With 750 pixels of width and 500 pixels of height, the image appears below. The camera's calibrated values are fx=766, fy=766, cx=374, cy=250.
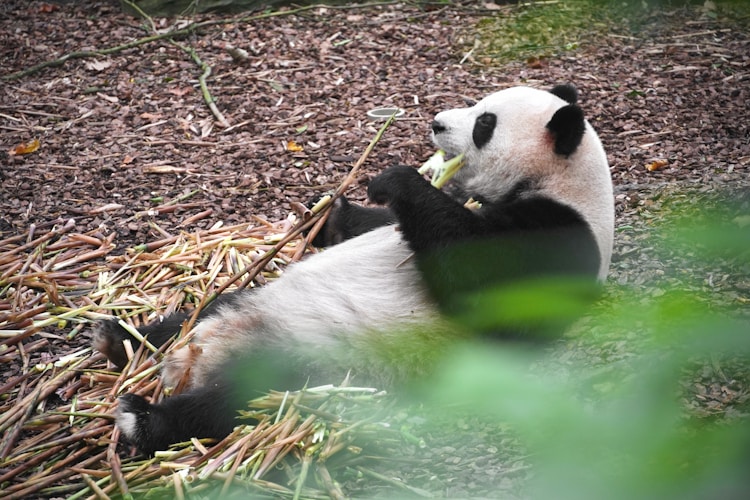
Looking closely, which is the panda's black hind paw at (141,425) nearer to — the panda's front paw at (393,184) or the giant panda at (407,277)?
the giant panda at (407,277)

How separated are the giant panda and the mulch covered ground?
48 cm

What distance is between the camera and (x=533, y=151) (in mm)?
3975

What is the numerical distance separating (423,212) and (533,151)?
74 cm

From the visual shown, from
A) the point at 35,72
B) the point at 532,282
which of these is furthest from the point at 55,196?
the point at 532,282

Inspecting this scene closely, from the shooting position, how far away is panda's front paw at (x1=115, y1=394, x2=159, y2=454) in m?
3.37

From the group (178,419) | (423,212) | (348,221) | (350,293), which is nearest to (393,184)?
(423,212)

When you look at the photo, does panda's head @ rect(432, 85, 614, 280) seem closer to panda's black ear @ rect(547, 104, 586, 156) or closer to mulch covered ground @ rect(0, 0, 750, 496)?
panda's black ear @ rect(547, 104, 586, 156)

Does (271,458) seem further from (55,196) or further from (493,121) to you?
(55,196)

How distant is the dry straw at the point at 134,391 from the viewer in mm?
3141

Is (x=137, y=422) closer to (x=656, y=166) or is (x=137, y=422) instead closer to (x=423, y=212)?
(x=423, y=212)

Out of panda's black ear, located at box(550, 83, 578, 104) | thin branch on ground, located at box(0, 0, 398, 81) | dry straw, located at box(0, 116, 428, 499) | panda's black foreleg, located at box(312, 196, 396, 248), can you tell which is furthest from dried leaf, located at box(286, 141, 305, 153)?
thin branch on ground, located at box(0, 0, 398, 81)

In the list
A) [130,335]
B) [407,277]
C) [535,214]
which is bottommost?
[130,335]

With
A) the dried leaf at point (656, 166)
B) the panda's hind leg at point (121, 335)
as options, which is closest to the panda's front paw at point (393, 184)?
the panda's hind leg at point (121, 335)

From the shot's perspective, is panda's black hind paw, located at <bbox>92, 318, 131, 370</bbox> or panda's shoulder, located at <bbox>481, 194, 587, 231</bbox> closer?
panda's shoulder, located at <bbox>481, 194, 587, 231</bbox>
